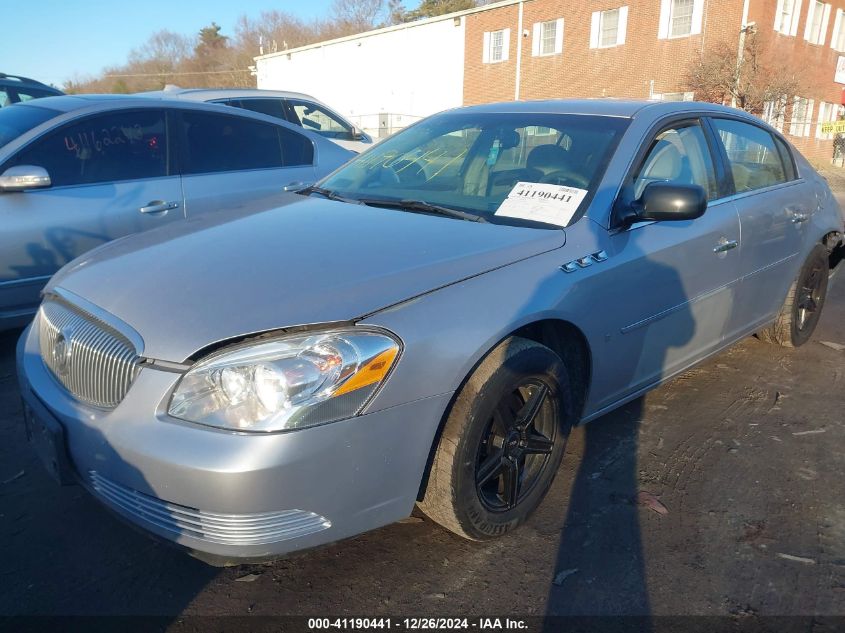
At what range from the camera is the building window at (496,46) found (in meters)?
30.3

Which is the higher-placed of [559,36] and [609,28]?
[609,28]

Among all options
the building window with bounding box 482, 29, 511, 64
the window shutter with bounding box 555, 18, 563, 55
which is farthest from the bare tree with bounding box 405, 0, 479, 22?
the window shutter with bounding box 555, 18, 563, 55

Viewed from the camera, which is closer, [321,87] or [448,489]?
[448,489]

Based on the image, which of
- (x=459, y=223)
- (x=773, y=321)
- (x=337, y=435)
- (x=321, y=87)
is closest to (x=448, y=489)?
(x=337, y=435)

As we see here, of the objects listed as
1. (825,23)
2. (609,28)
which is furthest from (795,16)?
(609,28)

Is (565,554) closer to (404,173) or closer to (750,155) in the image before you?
(404,173)

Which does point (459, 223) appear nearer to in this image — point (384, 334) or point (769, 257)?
point (384, 334)

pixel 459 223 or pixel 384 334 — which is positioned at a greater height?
pixel 459 223

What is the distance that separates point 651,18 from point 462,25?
976cm

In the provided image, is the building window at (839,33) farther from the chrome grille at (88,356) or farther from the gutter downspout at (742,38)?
the chrome grille at (88,356)

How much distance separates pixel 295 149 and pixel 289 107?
2.72 metres

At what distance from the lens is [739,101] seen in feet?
76.4

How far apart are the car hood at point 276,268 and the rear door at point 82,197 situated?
61.9 inches

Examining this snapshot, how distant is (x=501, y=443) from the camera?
8.19 feet
